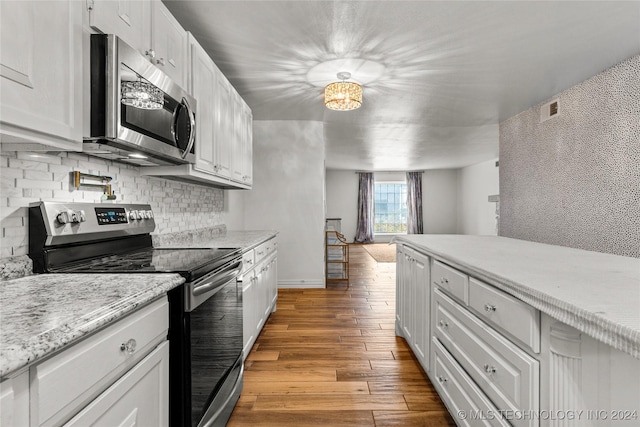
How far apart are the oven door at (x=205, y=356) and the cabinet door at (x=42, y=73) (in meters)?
0.67

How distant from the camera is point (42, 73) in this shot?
0.98 m

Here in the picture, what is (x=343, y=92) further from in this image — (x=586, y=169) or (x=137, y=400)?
(x=137, y=400)

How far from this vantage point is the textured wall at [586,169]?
2193 millimetres

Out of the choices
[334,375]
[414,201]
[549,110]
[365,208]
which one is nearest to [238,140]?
[334,375]

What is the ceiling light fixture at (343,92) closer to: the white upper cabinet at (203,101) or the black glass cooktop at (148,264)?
the white upper cabinet at (203,101)

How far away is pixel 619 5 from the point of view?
1828mm

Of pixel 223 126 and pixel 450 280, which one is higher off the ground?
pixel 223 126

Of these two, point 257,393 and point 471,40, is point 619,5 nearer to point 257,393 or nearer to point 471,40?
point 471,40

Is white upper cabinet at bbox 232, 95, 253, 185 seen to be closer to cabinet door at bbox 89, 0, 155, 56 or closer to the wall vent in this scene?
cabinet door at bbox 89, 0, 155, 56

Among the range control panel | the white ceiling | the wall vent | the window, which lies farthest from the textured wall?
the window

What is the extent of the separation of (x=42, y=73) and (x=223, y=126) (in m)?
1.60

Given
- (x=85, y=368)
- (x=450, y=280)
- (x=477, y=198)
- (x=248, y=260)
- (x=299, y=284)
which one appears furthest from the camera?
(x=477, y=198)

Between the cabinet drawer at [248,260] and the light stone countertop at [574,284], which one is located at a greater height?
the light stone countertop at [574,284]

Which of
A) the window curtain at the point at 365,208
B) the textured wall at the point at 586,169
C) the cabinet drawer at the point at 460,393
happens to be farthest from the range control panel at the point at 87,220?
the window curtain at the point at 365,208
